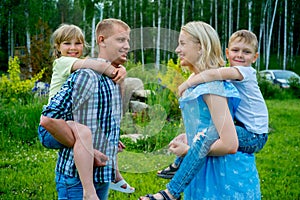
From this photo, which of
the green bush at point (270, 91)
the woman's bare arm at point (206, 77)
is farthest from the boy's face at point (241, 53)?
the green bush at point (270, 91)

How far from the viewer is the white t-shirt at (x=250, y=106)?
79.3 inches

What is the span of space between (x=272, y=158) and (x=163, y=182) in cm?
223

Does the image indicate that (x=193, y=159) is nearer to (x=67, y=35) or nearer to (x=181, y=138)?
(x=181, y=138)

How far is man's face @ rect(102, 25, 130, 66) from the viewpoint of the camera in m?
1.85

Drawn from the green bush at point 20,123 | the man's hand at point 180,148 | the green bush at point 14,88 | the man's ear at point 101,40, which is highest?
the man's ear at point 101,40

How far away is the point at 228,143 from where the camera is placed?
5.70ft

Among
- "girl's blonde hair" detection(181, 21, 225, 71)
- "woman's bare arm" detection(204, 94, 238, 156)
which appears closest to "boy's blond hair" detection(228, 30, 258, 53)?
"girl's blonde hair" detection(181, 21, 225, 71)

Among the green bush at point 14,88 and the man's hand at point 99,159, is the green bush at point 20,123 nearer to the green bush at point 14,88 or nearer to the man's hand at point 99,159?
the green bush at point 14,88

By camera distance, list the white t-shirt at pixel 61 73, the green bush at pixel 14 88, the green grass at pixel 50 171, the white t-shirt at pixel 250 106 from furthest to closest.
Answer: the green bush at pixel 14 88 < the green grass at pixel 50 171 < the white t-shirt at pixel 61 73 < the white t-shirt at pixel 250 106

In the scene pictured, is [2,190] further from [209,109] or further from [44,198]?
[209,109]

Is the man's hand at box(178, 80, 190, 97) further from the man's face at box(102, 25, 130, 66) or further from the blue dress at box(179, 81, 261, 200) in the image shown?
the man's face at box(102, 25, 130, 66)

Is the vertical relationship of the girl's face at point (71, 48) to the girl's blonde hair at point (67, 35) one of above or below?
below

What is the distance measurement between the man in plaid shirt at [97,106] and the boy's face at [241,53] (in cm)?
76

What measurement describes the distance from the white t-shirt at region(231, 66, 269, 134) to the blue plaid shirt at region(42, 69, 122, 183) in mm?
625
